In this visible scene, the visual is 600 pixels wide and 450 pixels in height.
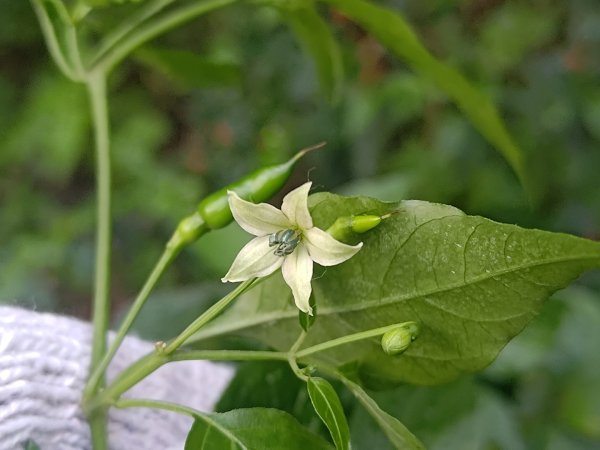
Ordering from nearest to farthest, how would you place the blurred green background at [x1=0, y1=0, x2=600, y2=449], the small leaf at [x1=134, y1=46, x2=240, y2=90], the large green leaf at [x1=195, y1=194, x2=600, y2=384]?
1. the large green leaf at [x1=195, y1=194, x2=600, y2=384]
2. the small leaf at [x1=134, y1=46, x2=240, y2=90]
3. the blurred green background at [x1=0, y1=0, x2=600, y2=449]

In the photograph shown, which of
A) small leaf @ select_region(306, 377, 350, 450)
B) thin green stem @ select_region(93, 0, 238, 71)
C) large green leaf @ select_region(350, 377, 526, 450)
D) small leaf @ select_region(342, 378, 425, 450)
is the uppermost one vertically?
thin green stem @ select_region(93, 0, 238, 71)

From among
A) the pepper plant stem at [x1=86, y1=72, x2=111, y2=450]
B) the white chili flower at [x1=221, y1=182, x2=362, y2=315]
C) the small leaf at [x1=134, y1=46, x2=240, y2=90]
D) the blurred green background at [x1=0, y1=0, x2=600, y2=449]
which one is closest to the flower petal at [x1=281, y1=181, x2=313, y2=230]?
the white chili flower at [x1=221, y1=182, x2=362, y2=315]

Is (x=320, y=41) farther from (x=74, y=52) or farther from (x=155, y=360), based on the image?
(x=155, y=360)

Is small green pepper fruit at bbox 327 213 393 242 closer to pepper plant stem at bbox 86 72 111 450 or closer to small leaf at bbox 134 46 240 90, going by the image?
pepper plant stem at bbox 86 72 111 450

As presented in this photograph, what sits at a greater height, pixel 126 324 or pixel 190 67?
pixel 190 67

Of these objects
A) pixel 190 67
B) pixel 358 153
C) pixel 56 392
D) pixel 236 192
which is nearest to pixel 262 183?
pixel 236 192

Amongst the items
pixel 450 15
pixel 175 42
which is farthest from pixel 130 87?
pixel 450 15
